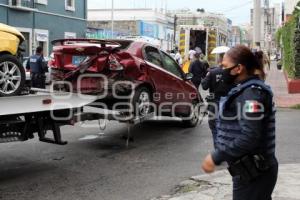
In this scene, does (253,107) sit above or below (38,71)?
below

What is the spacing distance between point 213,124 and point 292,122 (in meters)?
5.74

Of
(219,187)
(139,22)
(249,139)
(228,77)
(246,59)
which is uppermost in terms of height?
(139,22)

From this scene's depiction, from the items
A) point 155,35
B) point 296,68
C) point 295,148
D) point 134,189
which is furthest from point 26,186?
point 155,35

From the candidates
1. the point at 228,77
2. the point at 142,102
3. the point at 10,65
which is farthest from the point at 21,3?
the point at 228,77

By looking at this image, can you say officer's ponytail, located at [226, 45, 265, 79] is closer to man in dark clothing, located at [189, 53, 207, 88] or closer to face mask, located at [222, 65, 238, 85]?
face mask, located at [222, 65, 238, 85]

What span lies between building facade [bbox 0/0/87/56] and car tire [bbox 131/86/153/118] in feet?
58.3

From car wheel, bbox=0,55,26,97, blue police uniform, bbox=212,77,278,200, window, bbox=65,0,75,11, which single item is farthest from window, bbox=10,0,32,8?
blue police uniform, bbox=212,77,278,200

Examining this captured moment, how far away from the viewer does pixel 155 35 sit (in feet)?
208

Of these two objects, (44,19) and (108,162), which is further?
(44,19)

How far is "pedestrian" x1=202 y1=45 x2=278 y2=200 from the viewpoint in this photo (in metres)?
3.46

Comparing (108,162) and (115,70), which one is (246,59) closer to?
(108,162)

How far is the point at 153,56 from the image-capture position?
1041 centimetres

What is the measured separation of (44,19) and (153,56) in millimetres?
21172

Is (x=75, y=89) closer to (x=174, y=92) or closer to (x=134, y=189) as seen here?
(x=174, y=92)
